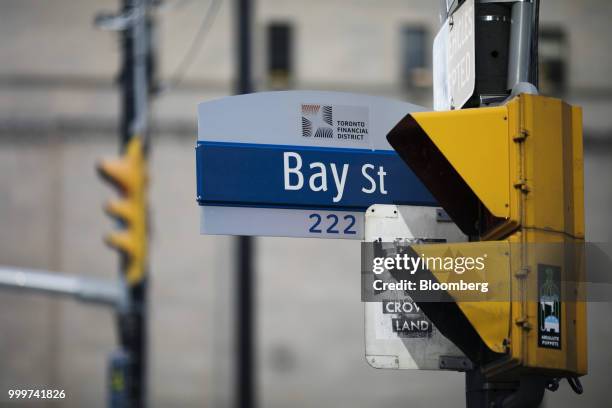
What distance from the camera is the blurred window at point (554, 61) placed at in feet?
96.9

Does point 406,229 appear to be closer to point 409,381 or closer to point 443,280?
point 443,280

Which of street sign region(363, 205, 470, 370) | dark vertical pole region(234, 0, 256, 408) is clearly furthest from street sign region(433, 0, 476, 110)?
dark vertical pole region(234, 0, 256, 408)

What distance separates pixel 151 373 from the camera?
28.5 m

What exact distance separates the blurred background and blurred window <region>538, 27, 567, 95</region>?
0.11 feet

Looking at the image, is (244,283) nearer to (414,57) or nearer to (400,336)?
(400,336)

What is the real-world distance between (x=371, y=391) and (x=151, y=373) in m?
4.43

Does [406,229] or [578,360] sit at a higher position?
[406,229]

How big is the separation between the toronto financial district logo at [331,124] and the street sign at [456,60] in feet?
1.48

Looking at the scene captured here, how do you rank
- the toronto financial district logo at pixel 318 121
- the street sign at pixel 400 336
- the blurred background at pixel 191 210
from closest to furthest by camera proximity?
1. the street sign at pixel 400 336
2. the toronto financial district logo at pixel 318 121
3. the blurred background at pixel 191 210

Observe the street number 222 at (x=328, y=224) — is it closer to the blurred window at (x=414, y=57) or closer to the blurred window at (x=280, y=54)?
the blurred window at (x=280, y=54)

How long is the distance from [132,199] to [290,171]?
29.2 ft

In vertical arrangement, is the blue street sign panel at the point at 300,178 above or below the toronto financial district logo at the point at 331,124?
below

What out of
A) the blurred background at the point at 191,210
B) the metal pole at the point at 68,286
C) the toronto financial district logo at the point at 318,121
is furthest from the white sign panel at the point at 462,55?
the blurred background at the point at 191,210

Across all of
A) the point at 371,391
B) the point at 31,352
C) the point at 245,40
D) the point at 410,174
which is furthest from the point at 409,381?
the point at 410,174
